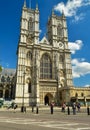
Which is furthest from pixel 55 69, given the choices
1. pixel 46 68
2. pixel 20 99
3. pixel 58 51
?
pixel 20 99

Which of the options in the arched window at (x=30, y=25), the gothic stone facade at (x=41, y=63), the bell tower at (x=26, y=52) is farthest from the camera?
A: the arched window at (x=30, y=25)

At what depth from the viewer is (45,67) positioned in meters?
54.1

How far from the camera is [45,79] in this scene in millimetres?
51094

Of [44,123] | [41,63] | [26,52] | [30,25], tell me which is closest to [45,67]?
[41,63]

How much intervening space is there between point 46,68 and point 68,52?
1029cm

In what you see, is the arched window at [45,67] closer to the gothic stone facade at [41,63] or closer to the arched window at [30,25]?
the gothic stone facade at [41,63]

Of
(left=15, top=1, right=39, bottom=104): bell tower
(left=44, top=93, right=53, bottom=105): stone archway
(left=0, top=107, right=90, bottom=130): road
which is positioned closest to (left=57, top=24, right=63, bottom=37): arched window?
(left=15, top=1, right=39, bottom=104): bell tower

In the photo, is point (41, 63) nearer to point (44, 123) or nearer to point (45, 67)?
point (45, 67)

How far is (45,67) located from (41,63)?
6.08 feet

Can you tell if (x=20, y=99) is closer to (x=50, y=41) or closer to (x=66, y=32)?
(x=50, y=41)

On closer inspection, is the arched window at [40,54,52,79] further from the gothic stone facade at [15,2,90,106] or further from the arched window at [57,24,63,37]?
the arched window at [57,24,63,37]

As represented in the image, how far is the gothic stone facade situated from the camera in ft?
159

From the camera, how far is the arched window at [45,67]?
175ft

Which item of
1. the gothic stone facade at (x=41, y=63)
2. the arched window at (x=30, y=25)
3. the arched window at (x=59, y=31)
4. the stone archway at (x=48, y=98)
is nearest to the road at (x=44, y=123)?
the gothic stone facade at (x=41, y=63)
